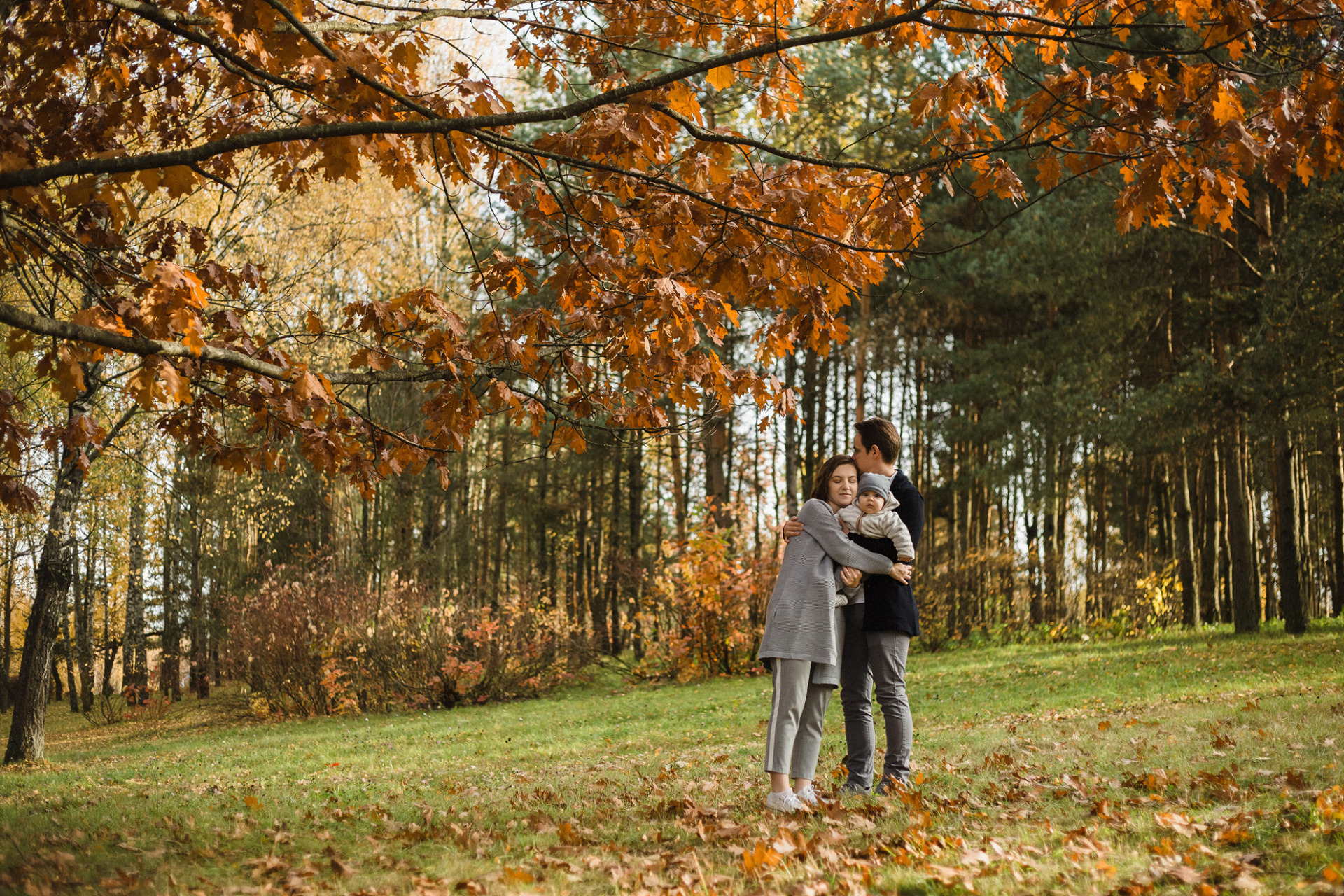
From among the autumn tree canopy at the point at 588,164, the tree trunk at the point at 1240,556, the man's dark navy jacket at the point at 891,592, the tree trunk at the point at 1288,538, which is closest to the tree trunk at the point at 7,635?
the autumn tree canopy at the point at 588,164

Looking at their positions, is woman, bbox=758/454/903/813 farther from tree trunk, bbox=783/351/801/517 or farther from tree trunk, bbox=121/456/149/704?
tree trunk, bbox=121/456/149/704

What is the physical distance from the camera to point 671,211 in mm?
4551

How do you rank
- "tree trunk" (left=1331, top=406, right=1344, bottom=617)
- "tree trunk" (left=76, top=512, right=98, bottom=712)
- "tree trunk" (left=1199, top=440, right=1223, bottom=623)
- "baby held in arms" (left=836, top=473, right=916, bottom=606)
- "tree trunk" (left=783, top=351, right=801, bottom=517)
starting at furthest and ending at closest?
"tree trunk" (left=783, top=351, right=801, bottom=517)
"tree trunk" (left=76, top=512, right=98, bottom=712)
"tree trunk" (left=1331, top=406, right=1344, bottom=617)
"tree trunk" (left=1199, top=440, right=1223, bottom=623)
"baby held in arms" (left=836, top=473, right=916, bottom=606)

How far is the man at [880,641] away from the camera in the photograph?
4.66 metres

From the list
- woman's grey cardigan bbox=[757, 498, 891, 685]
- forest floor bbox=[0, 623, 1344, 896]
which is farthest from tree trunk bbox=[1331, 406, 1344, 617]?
woman's grey cardigan bbox=[757, 498, 891, 685]

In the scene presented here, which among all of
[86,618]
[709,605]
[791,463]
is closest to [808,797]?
[709,605]

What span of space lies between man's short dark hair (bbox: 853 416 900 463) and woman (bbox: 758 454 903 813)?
40cm

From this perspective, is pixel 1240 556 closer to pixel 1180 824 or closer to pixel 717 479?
pixel 717 479

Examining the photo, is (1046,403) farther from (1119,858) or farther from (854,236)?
(1119,858)

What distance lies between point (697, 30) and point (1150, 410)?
1185 cm

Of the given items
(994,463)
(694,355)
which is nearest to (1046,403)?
(994,463)

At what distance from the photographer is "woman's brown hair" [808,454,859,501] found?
4758mm

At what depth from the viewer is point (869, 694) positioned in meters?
4.77

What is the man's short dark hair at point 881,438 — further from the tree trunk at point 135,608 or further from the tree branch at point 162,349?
the tree trunk at point 135,608
